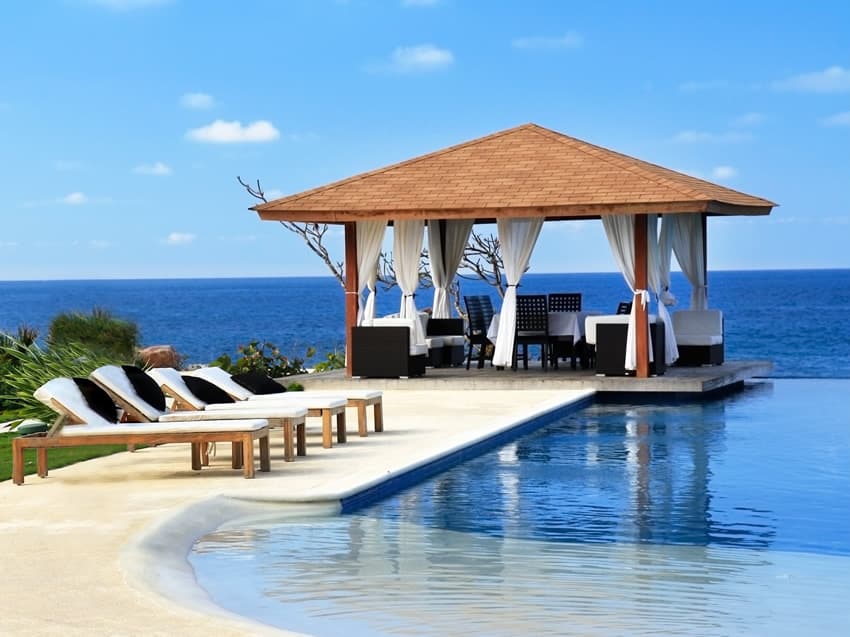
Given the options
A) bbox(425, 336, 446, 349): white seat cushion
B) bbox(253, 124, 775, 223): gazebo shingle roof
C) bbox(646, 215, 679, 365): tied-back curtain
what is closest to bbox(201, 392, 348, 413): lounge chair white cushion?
bbox(253, 124, 775, 223): gazebo shingle roof

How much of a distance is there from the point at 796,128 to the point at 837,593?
59191 mm

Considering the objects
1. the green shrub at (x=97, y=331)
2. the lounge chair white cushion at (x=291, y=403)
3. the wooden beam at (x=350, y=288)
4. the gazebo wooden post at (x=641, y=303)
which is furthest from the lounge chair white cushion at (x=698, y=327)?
the lounge chair white cushion at (x=291, y=403)

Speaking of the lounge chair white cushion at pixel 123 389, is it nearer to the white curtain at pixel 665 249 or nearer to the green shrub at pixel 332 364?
the white curtain at pixel 665 249

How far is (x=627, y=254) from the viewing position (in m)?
17.2

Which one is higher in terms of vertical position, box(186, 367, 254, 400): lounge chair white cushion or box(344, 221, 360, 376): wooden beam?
box(344, 221, 360, 376): wooden beam

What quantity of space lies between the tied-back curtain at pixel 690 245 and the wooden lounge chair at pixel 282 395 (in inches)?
312

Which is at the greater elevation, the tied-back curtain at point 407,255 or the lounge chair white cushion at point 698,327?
the tied-back curtain at point 407,255

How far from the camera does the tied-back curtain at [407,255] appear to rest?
18.6m

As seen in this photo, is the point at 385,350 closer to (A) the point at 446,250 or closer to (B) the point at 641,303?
(A) the point at 446,250

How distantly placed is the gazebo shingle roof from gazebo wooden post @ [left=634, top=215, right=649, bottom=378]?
41 cm

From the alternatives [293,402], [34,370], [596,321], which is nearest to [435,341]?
[596,321]

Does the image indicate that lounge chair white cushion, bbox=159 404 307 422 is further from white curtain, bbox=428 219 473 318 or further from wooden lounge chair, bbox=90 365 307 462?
white curtain, bbox=428 219 473 318

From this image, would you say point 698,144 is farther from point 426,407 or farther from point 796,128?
point 426,407

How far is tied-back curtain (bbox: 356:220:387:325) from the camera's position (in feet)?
59.5
